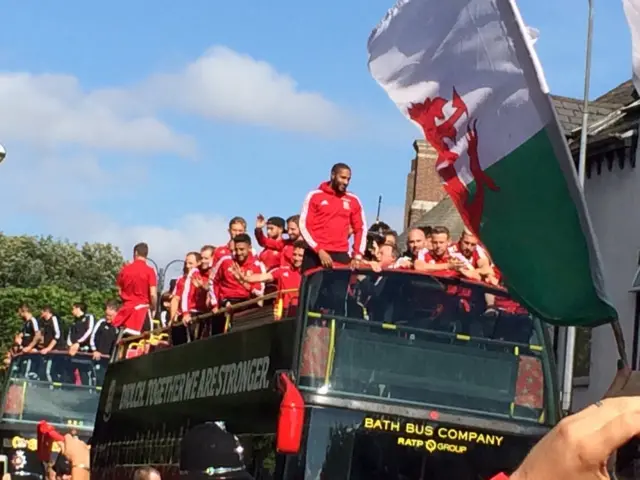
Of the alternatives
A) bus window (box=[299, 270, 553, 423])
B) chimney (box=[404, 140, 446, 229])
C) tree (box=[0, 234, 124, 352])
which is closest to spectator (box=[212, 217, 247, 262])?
bus window (box=[299, 270, 553, 423])

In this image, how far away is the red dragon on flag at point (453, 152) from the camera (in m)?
7.05

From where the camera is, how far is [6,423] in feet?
80.9

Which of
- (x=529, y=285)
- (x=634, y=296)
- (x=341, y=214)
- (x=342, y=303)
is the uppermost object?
(x=634, y=296)

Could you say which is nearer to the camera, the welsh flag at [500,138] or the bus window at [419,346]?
the welsh flag at [500,138]

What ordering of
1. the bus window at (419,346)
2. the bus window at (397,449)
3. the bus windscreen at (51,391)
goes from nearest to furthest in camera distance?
the bus window at (397,449) < the bus window at (419,346) < the bus windscreen at (51,391)

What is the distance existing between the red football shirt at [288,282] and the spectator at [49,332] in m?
10.1

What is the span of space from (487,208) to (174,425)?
30.5 feet

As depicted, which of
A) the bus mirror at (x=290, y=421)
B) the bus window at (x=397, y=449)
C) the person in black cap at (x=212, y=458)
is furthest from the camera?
the bus window at (x=397, y=449)

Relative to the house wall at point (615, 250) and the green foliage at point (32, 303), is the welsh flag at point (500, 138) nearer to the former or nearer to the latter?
the house wall at point (615, 250)

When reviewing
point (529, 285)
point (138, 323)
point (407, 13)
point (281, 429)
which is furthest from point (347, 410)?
point (138, 323)

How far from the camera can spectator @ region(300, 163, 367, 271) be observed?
1377 cm

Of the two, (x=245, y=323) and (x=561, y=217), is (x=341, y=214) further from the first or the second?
(x=561, y=217)

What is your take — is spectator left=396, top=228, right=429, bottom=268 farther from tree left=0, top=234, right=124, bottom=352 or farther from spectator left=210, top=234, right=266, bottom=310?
tree left=0, top=234, right=124, bottom=352

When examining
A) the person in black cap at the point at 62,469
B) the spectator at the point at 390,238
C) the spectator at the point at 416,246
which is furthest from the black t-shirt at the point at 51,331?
the person in black cap at the point at 62,469
